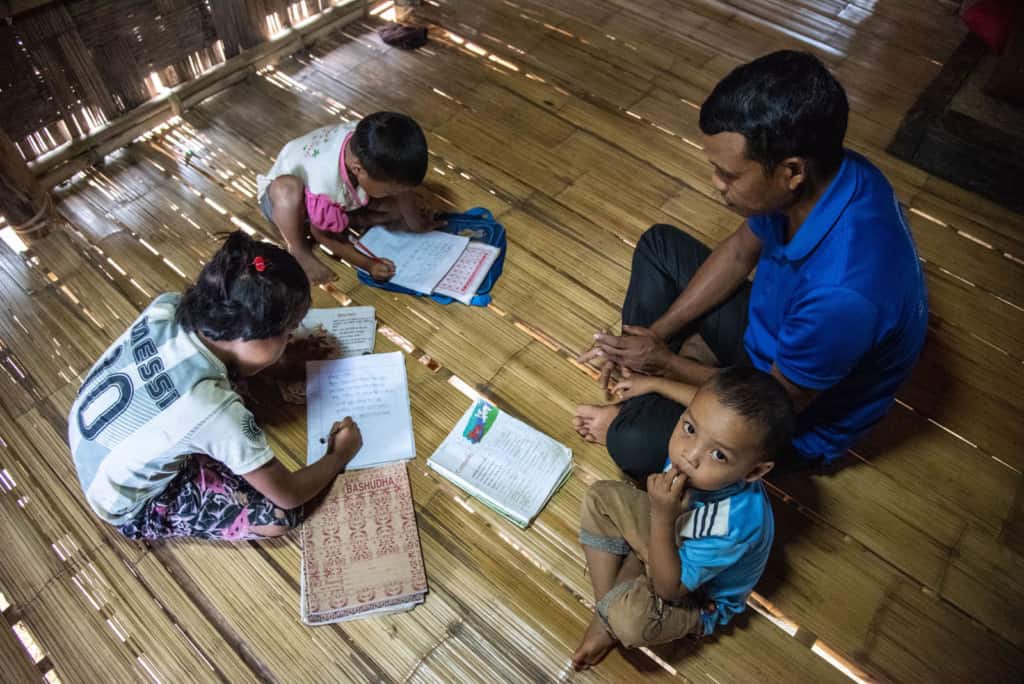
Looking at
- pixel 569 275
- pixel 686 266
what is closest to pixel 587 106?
pixel 569 275

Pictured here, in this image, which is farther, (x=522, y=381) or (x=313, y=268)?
(x=313, y=268)

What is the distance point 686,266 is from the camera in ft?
5.27

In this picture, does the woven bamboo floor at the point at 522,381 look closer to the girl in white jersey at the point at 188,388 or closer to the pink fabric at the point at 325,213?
the pink fabric at the point at 325,213

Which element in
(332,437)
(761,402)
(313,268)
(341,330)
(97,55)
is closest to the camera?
(761,402)

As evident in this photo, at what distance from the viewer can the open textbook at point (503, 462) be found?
1453 mm

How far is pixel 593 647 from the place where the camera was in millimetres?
1246

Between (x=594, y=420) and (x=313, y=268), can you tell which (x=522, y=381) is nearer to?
(x=594, y=420)

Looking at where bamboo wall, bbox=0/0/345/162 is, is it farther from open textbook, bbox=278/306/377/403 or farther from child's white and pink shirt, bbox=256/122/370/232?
open textbook, bbox=278/306/377/403

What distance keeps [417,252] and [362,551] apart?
0.91m

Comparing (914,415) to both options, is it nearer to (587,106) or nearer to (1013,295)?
(1013,295)

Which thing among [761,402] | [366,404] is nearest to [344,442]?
[366,404]

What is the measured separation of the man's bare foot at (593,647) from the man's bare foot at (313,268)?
1.19 meters

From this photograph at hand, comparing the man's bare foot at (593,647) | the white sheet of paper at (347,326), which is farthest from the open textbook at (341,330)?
the man's bare foot at (593,647)

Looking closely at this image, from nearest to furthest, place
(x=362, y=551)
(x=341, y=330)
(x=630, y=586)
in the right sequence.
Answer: (x=630, y=586), (x=362, y=551), (x=341, y=330)
